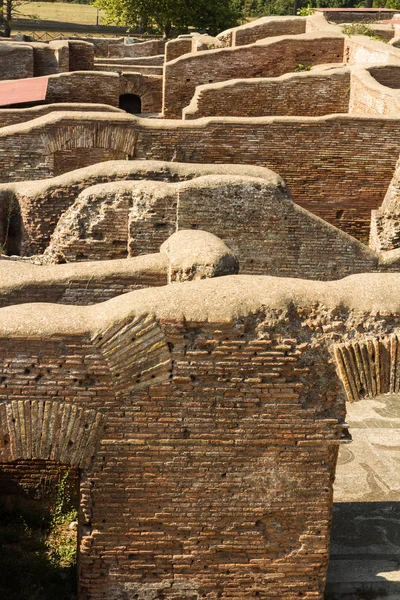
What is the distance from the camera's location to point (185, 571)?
6.35m

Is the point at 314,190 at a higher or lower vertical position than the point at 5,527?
higher

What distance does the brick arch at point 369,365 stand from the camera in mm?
6027

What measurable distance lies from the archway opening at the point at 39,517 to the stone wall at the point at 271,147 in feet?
17.3

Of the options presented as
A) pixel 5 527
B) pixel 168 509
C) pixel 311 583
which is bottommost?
pixel 5 527

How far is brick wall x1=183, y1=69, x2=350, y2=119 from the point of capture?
15438 mm

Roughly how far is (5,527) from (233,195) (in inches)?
164

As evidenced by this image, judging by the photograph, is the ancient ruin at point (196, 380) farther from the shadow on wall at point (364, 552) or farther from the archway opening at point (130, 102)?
the archway opening at point (130, 102)

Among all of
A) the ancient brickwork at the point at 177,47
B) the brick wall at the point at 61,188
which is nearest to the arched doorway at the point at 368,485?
the brick wall at the point at 61,188

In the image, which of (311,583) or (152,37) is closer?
(311,583)

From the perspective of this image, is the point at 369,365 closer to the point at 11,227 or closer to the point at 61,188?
the point at 61,188

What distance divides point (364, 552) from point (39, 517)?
2903mm

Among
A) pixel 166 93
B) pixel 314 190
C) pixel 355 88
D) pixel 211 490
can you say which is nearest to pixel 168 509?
pixel 211 490

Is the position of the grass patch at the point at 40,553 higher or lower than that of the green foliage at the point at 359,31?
lower

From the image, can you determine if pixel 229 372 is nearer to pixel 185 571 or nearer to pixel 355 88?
pixel 185 571
